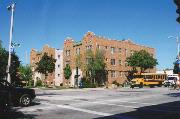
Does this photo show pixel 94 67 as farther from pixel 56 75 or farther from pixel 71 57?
pixel 56 75

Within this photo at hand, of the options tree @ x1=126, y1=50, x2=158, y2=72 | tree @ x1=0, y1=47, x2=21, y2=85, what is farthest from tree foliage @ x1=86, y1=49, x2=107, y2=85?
tree @ x1=0, y1=47, x2=21, y2=85

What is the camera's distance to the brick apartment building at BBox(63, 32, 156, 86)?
65.8 m

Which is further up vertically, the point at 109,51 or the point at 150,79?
the point at 109,51

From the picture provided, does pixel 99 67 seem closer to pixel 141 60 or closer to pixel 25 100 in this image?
pixel 141 60

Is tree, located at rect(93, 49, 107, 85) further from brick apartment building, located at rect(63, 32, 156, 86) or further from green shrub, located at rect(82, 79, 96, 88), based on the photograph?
green shrub, located at rect(82, 79, 96, 88)

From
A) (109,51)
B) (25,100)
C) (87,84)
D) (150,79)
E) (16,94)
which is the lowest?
(25,100)

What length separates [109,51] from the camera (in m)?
68.1

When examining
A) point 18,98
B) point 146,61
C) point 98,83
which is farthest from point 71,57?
point 18,98

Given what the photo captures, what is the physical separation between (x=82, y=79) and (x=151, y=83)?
15.7m

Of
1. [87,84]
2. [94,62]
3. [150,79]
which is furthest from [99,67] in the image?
[150,79]

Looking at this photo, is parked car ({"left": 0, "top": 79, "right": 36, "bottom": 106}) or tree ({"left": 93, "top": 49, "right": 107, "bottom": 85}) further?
tree ({"left": 93, "top": 49, "right": 107, "bottom": 85})

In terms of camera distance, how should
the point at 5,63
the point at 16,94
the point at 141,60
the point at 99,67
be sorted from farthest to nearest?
the point at 141,60 < the point at 99,67 < the point at 5,63 < the point at 16,94

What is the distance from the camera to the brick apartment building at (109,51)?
65812mm

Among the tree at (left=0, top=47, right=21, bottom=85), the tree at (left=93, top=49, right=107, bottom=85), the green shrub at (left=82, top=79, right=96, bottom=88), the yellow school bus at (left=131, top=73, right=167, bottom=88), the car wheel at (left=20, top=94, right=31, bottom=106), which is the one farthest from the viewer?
the tree at (left=93, top=49, right=107, bottom=85)
